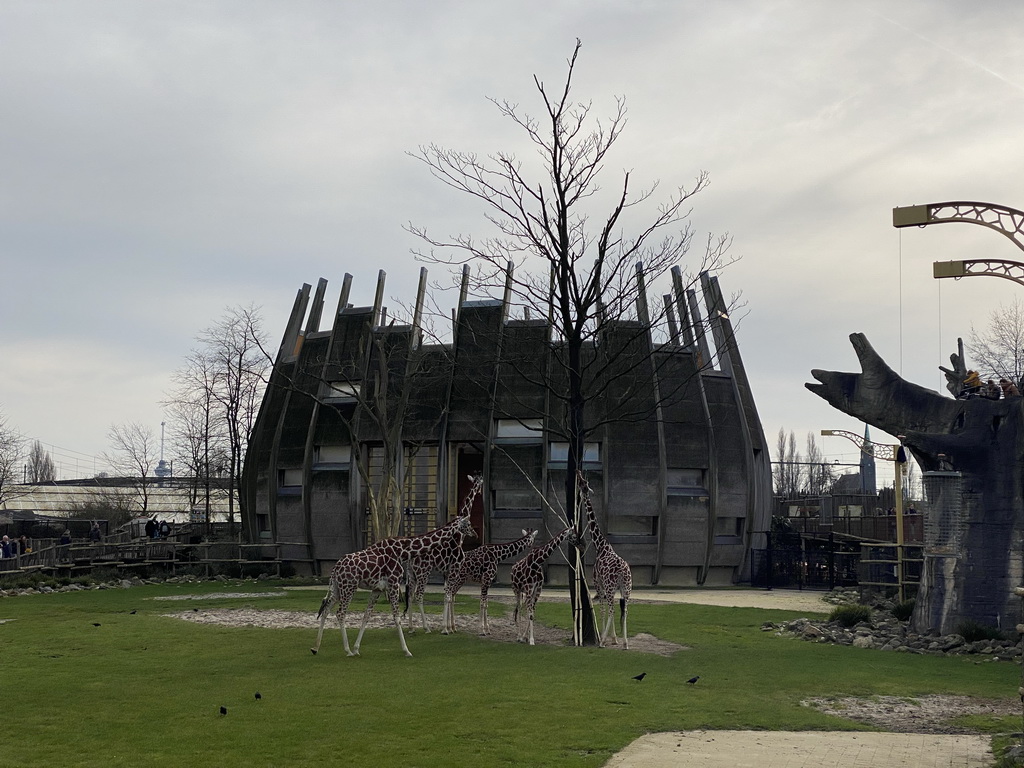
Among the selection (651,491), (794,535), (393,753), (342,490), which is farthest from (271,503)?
(393,753)

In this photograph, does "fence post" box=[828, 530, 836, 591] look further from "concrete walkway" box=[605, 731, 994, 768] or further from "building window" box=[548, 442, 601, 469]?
"concrete walkway" box=[605, 731, 994, 768]

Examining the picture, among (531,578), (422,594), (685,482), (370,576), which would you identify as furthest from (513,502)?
(370,576)

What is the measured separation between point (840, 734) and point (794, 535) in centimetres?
2771

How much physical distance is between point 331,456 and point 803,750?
97.3ft

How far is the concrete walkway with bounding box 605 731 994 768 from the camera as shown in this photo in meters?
9.77

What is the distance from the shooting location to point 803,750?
10375 millimetres

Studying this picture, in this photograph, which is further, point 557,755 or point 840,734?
point 840,734

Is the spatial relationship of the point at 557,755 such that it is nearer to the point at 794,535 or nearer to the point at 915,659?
the point at 915,659

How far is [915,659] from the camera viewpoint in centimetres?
1786

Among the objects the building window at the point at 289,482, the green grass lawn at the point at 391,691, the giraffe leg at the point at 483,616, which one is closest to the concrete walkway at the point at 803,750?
the green grass lawn at the point at 391,691

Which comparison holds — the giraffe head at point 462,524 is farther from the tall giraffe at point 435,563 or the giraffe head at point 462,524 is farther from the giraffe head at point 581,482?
the giraffe head at point 581,482

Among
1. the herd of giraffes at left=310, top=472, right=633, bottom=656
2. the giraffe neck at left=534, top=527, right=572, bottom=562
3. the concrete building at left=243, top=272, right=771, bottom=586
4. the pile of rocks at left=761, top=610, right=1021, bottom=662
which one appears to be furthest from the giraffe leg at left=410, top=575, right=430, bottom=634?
the concrete building at left=243, top=272, right=771, bottom=586

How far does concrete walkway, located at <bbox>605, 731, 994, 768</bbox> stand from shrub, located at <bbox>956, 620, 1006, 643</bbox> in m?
8.43

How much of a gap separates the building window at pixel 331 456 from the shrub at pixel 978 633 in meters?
23.8
